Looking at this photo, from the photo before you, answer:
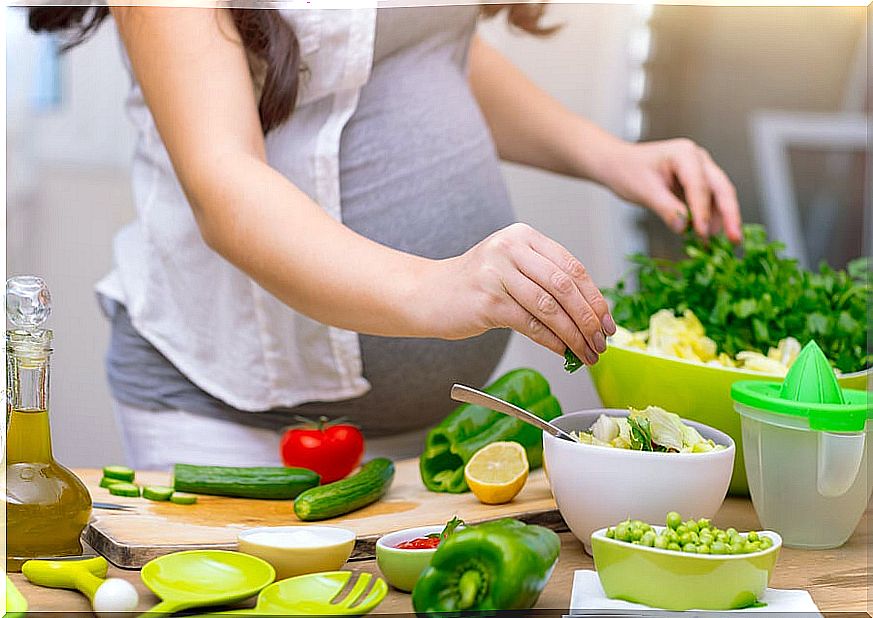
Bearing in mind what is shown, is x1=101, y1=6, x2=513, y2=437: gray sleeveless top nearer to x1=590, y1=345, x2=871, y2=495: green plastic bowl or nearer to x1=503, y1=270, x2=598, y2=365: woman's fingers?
x1=590, y1=345, x2=871, y2=495: green plastic bowl

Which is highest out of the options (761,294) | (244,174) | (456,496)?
(244,174)

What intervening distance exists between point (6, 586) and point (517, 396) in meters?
0.43

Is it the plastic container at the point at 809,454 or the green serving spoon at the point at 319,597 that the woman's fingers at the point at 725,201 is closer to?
the plastic container at the point at 809,454

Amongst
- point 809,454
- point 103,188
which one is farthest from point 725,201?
point 103,188

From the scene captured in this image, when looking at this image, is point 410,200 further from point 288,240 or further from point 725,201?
point 725,201

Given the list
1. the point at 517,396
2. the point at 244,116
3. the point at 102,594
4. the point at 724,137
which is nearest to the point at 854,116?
the point at 724,137

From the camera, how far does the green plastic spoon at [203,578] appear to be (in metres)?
0.51

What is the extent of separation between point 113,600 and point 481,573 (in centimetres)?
19

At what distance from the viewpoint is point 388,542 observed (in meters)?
0.57

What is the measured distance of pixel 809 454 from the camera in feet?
2.09

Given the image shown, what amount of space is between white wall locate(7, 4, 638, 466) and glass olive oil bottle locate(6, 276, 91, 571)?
875mm

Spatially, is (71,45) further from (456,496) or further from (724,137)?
(724,137)

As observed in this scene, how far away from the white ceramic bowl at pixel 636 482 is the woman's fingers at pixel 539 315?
63 millimetres

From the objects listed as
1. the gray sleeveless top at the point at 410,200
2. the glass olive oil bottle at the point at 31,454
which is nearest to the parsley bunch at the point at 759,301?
the gray sleeveless top at the point at 410,200
